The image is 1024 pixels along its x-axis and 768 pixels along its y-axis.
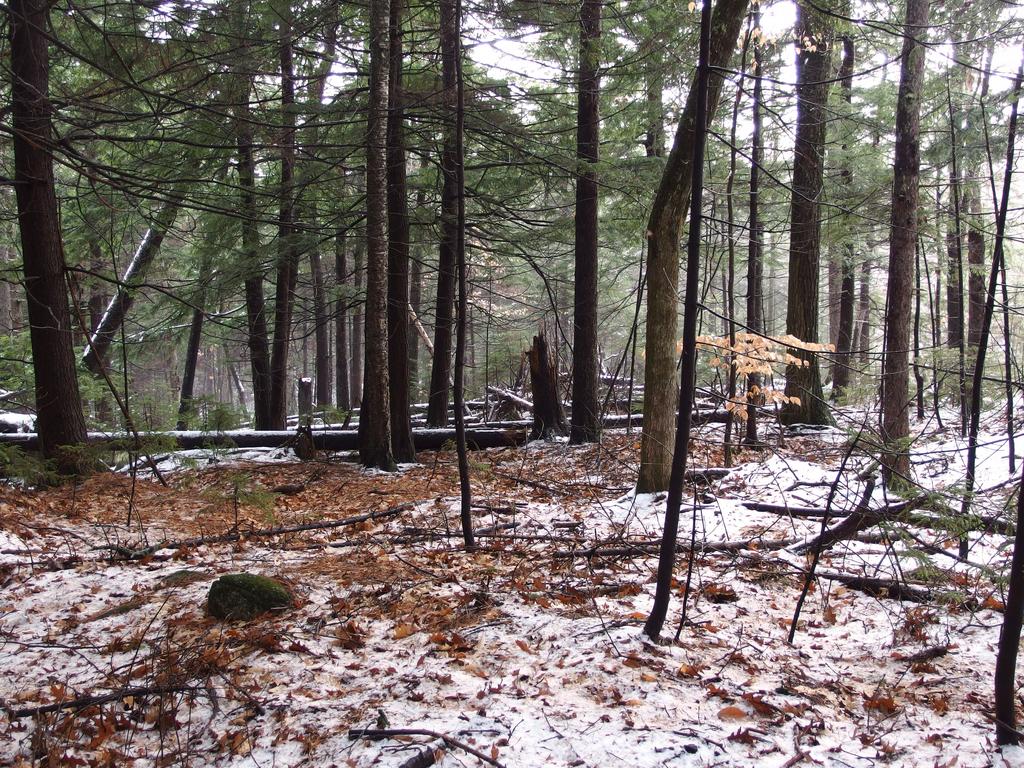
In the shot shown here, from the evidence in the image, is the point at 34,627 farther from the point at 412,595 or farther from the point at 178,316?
the point at 178,316

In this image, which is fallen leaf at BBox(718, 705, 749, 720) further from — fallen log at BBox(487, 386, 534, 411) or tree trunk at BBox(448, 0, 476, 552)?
fallen log at BBox(487, 386, 534, 411)

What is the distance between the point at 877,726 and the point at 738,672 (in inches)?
27.8

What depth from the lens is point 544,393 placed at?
39.4ft

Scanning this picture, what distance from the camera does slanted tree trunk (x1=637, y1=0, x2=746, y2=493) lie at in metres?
5.94

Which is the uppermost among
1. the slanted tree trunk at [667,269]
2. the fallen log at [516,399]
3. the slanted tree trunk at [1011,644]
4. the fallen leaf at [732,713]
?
the slanted tree trunk at [667,269]

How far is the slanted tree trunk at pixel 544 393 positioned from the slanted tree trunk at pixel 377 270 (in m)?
2.99

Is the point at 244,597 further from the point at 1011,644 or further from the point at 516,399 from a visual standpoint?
the point at 516,399

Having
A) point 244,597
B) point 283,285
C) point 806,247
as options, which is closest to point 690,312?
point 244,597

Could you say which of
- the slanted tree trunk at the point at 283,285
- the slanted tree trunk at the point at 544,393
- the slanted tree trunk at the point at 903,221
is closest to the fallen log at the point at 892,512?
the slanted tree trunk at the point at 903,221

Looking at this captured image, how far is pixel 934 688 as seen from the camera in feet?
10.6

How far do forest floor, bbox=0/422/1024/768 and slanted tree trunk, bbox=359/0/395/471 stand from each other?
326 cm

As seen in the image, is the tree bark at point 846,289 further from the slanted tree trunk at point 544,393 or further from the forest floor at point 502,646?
the forest floor at point 502,646

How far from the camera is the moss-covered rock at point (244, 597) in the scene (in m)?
4.32

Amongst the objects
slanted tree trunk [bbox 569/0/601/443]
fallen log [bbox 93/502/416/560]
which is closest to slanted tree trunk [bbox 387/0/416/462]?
slanted tree trunk [bbox 569/0/601/443]
